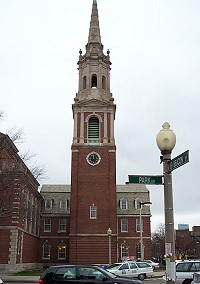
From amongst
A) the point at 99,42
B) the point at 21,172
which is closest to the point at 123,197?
the point at 99,42

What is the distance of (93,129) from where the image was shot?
183ft

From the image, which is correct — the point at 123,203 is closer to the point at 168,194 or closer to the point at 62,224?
the point at 62,224

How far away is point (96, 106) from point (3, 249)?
23.6 m

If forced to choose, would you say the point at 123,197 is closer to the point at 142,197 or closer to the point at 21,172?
the point at 142,197

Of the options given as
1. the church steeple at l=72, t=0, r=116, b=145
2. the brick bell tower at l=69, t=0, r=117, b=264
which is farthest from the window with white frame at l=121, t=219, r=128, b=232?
the church steeple at l=72, t=0, r=116, b=145

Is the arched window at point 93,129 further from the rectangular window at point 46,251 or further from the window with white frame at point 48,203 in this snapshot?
the rectangular window at point 46,251

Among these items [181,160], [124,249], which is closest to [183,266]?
[181,160]

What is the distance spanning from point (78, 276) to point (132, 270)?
1835 centimetres

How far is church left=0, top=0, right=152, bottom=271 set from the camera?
48469mm

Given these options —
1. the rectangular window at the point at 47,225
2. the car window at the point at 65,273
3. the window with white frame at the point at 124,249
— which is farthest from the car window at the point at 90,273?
the rectangular window at the point at 47,225

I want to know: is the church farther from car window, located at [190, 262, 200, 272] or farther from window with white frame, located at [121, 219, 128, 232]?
car window, located at [190, 262, 200, 272]

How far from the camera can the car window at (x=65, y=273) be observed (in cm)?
1498

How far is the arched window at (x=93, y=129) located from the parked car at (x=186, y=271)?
3597 centimetres

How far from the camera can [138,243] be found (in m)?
60.1
